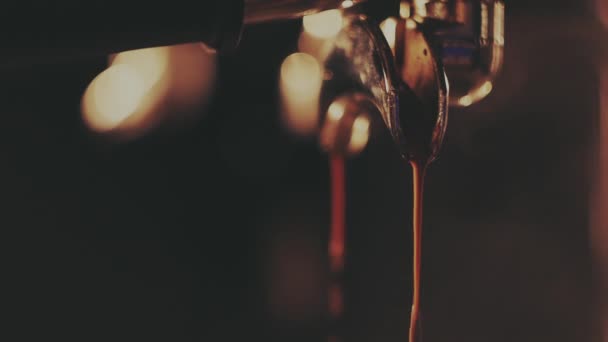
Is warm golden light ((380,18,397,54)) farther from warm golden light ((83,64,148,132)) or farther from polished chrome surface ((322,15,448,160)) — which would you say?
warm golden light ((83,64,148,132))

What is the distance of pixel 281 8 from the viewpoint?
340 millimetres

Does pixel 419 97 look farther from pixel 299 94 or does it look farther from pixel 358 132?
pixel 299 94

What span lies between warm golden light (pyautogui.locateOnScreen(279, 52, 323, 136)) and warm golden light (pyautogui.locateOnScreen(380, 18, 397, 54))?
55 centimetres

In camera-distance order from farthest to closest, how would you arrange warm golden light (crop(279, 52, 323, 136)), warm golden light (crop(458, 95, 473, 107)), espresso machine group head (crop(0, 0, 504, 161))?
warm golden light (crop(279, 52, 323, 136)) → warm golden light (crop(458, 95, 473, 107)) → espresso machine group head (crop(0, 0, 504, 161))

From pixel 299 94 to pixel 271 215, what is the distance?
Result: 204 mm

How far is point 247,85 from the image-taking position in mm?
1104

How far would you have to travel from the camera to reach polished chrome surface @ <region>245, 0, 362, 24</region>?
0.33m

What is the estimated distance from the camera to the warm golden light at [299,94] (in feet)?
3.19

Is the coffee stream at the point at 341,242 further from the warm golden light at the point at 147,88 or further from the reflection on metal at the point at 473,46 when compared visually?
the warm golden light at the point at 147,88

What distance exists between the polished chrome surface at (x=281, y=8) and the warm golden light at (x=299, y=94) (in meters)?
0.60

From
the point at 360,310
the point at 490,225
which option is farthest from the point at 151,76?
the point at 490,225

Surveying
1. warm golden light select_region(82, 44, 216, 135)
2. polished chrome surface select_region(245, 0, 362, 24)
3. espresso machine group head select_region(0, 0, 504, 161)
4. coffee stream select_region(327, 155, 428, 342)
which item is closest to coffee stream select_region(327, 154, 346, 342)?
coffee stream select_region(327, 155, 428, 342)

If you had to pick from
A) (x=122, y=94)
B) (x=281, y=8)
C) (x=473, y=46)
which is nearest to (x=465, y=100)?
(x=473, y=46)

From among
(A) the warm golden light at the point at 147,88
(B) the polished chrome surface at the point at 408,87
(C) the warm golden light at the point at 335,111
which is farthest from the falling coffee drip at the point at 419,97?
(A) the warm golden light at the point at 147,88
